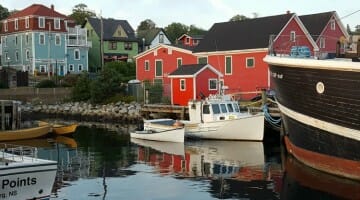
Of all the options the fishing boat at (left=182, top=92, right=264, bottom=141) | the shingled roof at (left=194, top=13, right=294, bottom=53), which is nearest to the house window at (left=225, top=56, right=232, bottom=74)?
the shingled roof at (left=194, top=13, right=294, bottom=53)

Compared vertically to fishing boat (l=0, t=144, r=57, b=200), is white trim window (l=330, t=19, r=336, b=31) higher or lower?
higher

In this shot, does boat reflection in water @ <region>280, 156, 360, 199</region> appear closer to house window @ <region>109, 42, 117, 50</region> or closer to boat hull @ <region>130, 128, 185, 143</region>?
boat hull @ <region>130, 128, 185, 143</region>

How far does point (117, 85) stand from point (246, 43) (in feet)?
42.7

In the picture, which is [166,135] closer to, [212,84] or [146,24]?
[212,84]

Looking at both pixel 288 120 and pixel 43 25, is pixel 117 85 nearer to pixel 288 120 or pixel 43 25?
pixel 43 25

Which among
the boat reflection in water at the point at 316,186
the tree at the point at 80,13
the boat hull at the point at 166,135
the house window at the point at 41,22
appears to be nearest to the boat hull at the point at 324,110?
the boat reflection in water at the point at 316,186

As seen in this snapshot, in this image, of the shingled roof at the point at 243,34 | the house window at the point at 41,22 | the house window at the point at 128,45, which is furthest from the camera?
the house window at the point at 128,45

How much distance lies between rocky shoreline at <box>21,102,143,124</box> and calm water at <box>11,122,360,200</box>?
1262 cm

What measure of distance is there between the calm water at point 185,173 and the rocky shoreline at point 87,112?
12622mm

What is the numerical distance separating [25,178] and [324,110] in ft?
31.9

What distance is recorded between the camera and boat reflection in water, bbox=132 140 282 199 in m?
18.1

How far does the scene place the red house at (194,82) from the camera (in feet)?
124

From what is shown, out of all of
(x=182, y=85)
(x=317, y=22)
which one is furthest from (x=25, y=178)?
(x=317, y=22)

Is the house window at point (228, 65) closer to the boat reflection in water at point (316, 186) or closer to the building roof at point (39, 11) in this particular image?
the boat reflection in water at point (316, 186)
